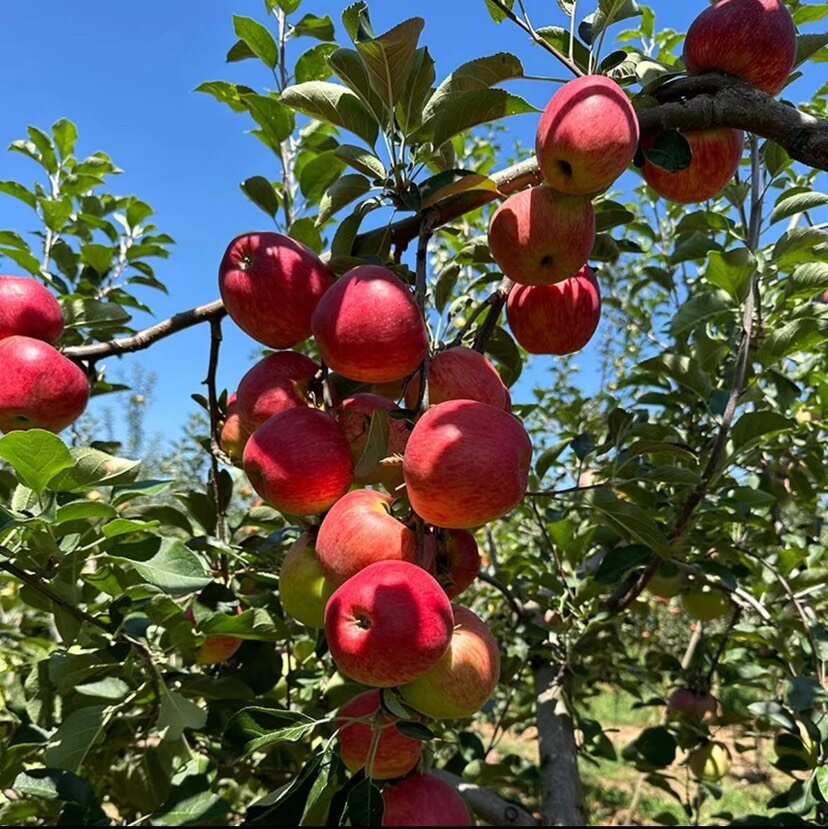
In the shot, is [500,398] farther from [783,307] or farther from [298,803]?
[783,307]

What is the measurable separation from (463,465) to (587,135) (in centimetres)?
47

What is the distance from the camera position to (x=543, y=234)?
1066 mm

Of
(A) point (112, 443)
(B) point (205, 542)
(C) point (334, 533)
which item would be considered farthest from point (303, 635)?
(C) point (334, 533)

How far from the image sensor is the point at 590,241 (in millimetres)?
1105

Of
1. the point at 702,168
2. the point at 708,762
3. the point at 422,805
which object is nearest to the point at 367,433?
the point at 422,805

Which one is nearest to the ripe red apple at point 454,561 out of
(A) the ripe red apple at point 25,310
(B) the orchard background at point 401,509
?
(B) the orchard background at point 401,509

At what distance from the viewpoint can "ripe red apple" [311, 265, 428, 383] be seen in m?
1.00

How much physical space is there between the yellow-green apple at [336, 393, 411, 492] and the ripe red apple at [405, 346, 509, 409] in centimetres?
7

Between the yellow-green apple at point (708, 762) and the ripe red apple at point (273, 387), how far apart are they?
2.05 metres

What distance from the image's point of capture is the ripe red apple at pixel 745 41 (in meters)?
1.12

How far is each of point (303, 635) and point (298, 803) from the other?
1038 mm

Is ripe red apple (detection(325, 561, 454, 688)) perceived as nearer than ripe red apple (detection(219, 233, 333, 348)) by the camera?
Yes

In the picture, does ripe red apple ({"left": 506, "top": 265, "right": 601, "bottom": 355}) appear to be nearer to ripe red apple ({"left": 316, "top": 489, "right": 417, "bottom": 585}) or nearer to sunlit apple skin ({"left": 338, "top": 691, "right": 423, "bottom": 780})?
ripe red apple ({"left": 316, "top": 489, "right": 417, "bottom": 585})

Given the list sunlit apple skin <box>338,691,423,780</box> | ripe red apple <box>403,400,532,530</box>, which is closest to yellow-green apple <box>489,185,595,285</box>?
ripe red apple <box>403,400,532,530</box>
